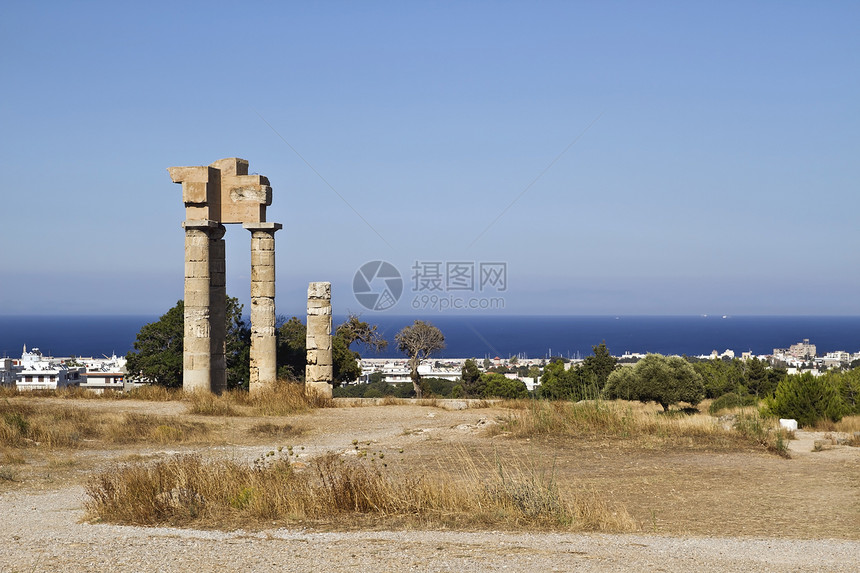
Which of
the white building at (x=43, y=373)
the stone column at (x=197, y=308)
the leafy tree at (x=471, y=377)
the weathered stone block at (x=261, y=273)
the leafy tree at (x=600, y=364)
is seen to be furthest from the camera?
the white building at (x=43, y=373)

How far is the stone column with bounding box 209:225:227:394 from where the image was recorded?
2442 cm

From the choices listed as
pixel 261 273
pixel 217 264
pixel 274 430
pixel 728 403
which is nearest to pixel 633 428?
pixel 274 430

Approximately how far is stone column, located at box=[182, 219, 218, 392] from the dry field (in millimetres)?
5987

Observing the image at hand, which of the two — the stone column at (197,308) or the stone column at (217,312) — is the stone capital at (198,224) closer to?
the stone column at (197,308)

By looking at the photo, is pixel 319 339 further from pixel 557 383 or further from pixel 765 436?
pixel 557 383

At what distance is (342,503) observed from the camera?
887 cm

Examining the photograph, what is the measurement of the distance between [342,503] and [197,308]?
15.9 meters

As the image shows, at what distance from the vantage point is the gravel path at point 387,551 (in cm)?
669

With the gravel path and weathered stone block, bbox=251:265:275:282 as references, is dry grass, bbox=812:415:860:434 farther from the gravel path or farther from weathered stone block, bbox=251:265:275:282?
weathered stone block, bbox=251:265:275:282

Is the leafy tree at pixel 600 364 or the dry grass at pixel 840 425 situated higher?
the leafy tree at pixel 600 364

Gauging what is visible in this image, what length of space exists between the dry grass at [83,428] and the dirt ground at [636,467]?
495mm

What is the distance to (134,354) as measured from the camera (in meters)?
29.7

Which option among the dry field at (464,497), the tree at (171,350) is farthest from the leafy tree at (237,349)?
the dry field at (464,497)

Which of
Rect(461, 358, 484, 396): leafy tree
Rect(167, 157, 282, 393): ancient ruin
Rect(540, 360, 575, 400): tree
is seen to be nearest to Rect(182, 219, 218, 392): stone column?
Rect(167, 157, 282, 393): ancient ruin
